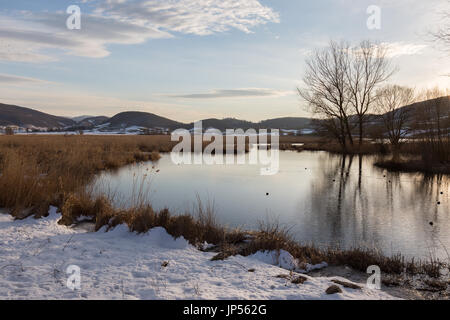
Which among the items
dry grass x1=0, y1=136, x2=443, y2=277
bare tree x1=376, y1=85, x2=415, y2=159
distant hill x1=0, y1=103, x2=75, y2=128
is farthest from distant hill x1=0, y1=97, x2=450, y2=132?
dry grass x1=0, y1=136, x2=443, y2=277

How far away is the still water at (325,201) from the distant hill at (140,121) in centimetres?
15460

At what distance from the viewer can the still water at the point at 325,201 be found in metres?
6.22

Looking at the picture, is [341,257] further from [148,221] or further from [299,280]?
[148,221]

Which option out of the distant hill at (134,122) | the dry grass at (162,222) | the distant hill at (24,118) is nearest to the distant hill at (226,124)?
the distant hill at (134,122)

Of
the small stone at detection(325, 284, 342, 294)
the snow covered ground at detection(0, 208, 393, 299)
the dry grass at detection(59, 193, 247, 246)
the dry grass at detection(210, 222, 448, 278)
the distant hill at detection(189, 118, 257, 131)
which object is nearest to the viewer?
the snow covered ground at detection(0, 208, 393, 299)

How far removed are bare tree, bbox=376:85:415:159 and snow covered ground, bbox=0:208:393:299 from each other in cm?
2428

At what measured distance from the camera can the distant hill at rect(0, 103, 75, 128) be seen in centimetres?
15727

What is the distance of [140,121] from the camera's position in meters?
178

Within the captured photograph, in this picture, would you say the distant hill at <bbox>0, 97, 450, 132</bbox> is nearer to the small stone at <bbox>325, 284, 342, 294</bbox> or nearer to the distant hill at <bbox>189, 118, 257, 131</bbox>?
the distant hill at <bbox>189, 118, 257, 131</bbox>

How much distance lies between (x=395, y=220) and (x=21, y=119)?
193225 mm

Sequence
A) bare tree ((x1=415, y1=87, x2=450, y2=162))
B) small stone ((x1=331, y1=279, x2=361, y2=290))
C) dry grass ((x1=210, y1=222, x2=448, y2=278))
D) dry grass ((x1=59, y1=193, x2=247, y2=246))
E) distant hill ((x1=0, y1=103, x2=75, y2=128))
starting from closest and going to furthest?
small stone ((x1=331, y1=279, x2=361, y2=290))
dry grass ((x1=210, y1=222, x2=448, y2=278))
dry grass ((x1=59, y1=193, x2=247, y2=246))
bare tree ((x1=415, y1=87, x2=450, y2=162))
distant hill ((x1=0, y1=103, x2=75, y2=128))

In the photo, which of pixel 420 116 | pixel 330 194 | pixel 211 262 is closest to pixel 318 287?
pixel 211 262

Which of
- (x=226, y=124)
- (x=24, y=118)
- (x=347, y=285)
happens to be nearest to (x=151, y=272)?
(x=347, y=285)

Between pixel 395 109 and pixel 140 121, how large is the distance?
164793mm
